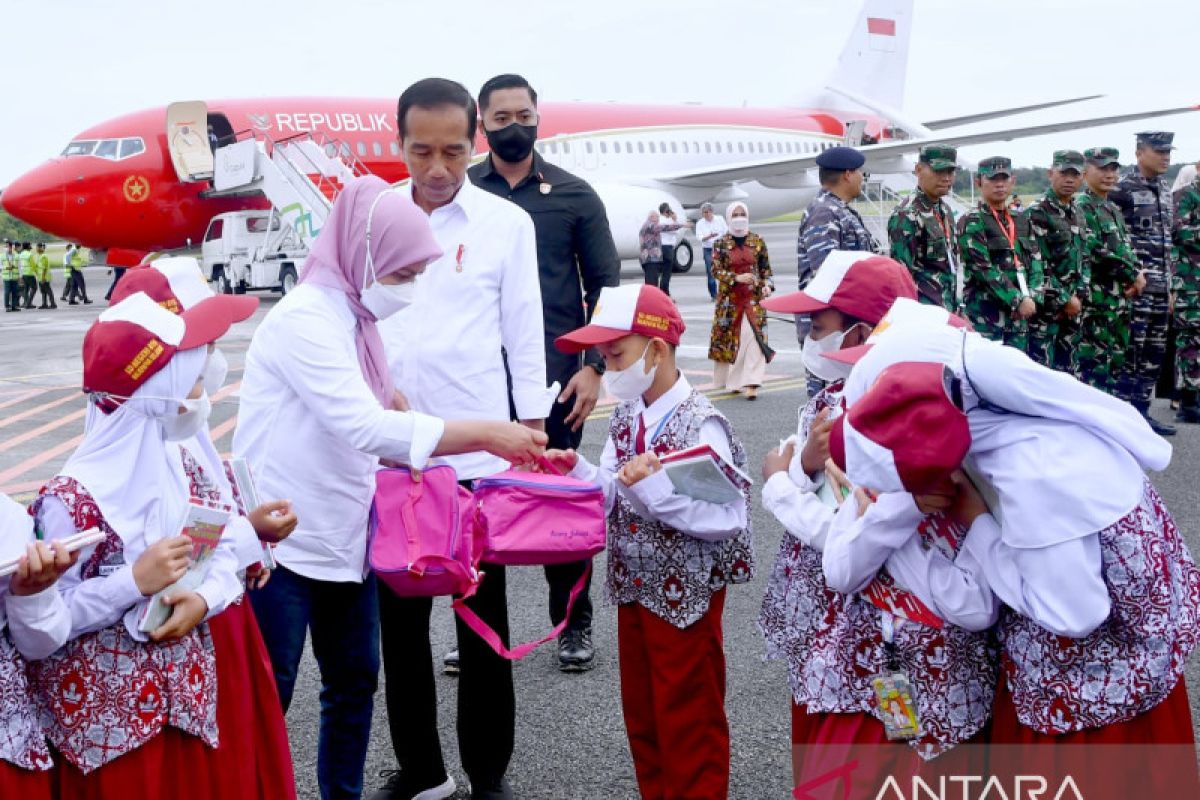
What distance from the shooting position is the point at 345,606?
3.20 meters

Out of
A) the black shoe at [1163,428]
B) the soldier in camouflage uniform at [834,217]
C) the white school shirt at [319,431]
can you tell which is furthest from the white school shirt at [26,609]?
the black shoe at [1163,428]

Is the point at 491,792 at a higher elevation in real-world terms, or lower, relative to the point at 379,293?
lower

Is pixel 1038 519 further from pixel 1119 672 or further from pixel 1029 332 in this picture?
pixel 1029 332

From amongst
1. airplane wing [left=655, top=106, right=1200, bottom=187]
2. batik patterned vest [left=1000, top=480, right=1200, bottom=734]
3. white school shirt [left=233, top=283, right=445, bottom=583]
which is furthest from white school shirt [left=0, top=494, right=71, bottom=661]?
airplane wing [left=655, top=106, right=1200, bottom=187]

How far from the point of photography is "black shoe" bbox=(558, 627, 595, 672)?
15.2ft

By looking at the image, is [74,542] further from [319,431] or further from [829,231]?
[829,231]

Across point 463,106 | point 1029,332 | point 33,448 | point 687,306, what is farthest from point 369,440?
point 687,306

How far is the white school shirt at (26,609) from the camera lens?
Answer: 2227 millimetres

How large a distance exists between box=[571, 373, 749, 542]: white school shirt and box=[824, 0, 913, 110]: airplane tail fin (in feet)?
129

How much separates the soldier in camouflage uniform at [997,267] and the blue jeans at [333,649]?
5.61m

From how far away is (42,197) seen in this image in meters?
21.1

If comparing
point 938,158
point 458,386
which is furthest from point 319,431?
point 938,158

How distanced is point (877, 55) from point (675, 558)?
42.0 m

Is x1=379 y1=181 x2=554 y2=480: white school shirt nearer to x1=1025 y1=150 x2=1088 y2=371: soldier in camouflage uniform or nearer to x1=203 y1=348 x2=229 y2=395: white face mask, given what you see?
x1=203 y1=348 x2=229 y2=395: white face mask
